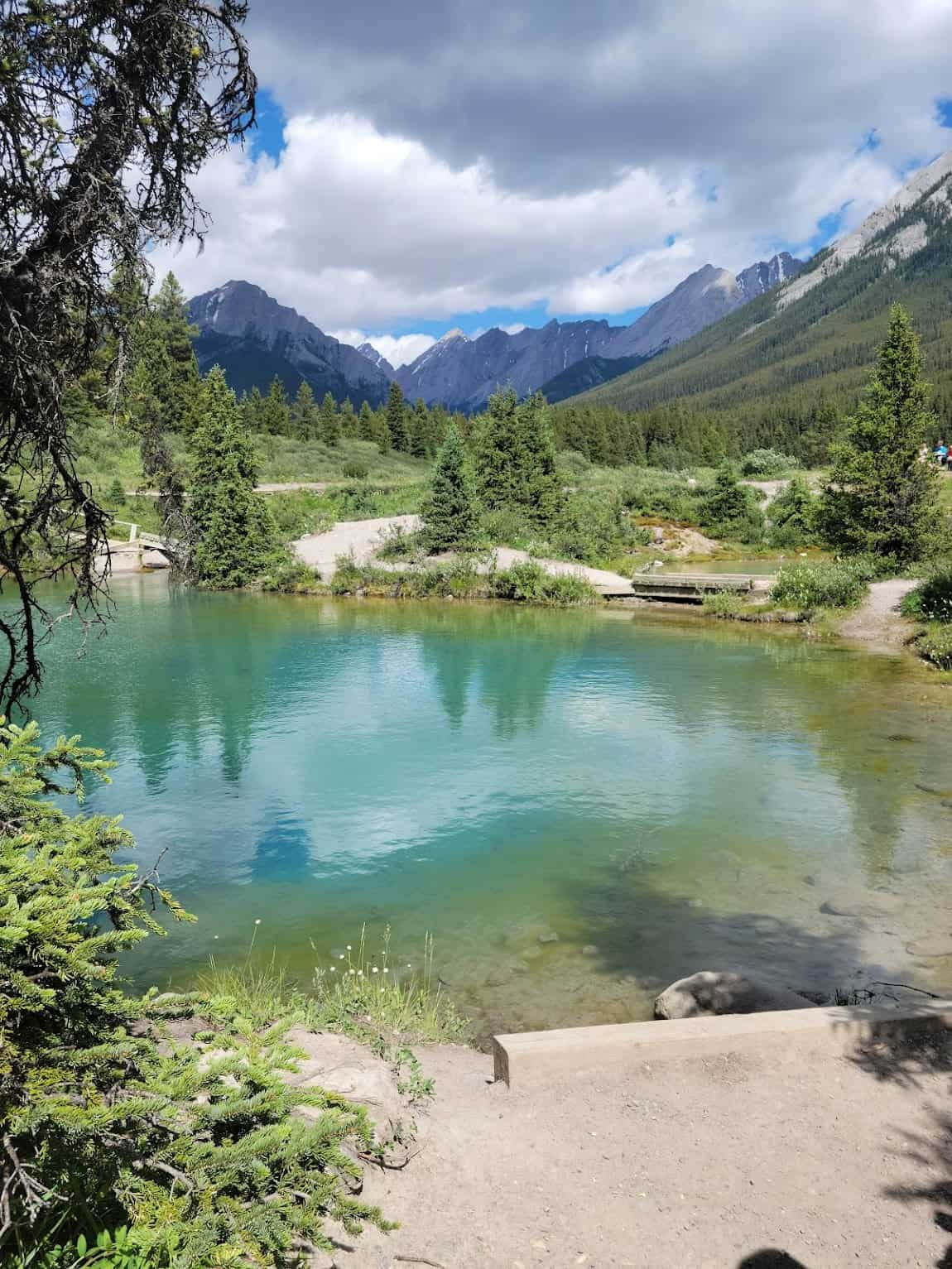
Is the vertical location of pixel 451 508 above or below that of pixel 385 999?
above

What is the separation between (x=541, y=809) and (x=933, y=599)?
55.3 feet

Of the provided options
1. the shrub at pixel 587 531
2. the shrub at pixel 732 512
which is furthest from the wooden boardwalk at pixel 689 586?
the shrub at pixel 732 512

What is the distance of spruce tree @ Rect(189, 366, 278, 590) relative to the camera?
3616cm

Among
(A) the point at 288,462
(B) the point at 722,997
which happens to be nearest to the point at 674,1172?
(B) the point at 722,997

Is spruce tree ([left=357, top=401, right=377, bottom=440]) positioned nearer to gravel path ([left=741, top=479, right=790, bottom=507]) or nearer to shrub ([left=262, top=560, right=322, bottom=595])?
gravel path ([left=741, top=479, right=790, bottom=507])

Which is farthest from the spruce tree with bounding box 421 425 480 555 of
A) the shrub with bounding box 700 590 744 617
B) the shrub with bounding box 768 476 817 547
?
the shrub with bounding box 768 476 817 547

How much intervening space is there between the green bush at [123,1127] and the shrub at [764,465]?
67314 mm

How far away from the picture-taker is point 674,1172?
4.22 meters

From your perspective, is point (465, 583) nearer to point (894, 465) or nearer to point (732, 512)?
point (894, 465)

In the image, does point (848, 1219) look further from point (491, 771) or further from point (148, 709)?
point (148, 709)

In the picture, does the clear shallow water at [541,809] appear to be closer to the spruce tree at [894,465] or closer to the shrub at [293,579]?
the spruce tree at [894,465]

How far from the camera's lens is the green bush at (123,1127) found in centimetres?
254

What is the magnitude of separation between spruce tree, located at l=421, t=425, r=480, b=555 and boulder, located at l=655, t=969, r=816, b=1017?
30.6 meters

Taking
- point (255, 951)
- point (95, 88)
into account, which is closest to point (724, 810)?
point (255, 951)
